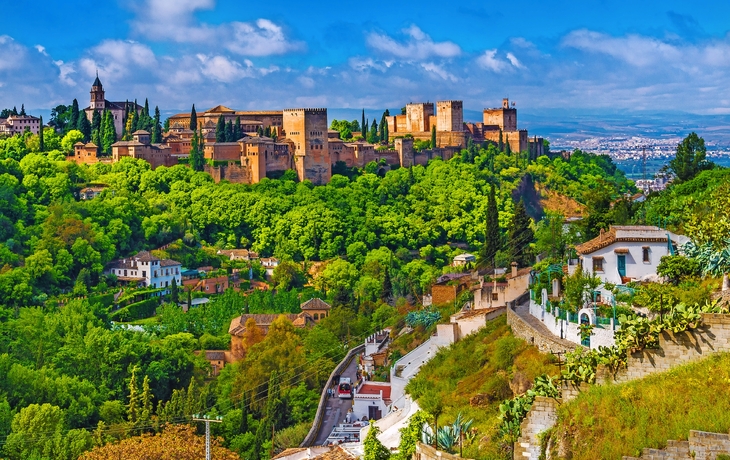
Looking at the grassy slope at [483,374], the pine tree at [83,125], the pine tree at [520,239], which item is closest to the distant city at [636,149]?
the pine tree at [83,125]

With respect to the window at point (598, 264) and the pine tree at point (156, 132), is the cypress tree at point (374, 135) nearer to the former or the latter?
the pine tree at point (156, 132)

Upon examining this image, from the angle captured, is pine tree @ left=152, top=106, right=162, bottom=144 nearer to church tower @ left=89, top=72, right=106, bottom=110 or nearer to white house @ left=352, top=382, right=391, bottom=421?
church tower @ left=89, top=72, right=106, bottom=110

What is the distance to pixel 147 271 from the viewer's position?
64.5 metres

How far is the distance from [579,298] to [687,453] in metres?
9.03

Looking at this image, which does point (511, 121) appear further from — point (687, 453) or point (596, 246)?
point (687, 453)

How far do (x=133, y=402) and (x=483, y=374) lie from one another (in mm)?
22497

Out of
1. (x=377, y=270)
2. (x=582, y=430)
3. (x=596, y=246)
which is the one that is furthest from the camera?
(x=377, y=270)

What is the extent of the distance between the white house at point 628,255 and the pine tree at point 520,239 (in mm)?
14001

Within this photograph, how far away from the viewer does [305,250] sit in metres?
72.8

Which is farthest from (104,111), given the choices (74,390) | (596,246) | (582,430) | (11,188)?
(582,430)

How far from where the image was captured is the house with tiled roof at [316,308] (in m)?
55.4

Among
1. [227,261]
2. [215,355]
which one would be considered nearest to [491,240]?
[215,355]

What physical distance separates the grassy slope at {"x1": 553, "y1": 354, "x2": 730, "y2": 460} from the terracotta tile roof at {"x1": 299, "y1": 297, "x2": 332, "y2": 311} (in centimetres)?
4311

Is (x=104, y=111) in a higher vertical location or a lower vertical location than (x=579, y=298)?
higher
